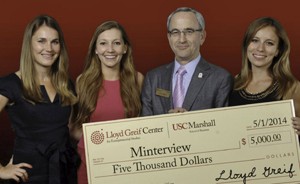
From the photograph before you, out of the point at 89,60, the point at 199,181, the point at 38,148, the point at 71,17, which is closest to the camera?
the point at 199,181

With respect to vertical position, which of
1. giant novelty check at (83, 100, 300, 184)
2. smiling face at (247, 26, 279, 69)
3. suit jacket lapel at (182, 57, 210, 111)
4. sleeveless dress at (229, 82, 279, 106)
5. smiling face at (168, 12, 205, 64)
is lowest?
giant novelty check at (83, 100, 300, 184)

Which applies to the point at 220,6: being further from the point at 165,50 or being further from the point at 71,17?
the point at 71,17

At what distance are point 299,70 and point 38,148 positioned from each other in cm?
215

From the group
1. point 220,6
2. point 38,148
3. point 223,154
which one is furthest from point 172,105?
point 220,6

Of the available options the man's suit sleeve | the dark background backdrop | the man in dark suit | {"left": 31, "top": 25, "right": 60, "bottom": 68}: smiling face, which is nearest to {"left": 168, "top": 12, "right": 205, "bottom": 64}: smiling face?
the man in dark suit

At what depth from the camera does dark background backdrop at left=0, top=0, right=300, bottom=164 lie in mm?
3865

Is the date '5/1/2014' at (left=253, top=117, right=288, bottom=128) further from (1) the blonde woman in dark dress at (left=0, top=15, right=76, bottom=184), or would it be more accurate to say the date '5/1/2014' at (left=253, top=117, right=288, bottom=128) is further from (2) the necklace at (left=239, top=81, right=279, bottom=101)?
(1) the blonde woman in dark dress at (left=0, top=15, right=76, bottom=184)

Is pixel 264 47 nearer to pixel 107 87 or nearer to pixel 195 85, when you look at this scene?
pixel 195 85

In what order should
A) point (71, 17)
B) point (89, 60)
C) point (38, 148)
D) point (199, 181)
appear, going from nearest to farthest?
1. point (199, 181)
2. point (38, 148)
3. point (89, 60)
4. point (71, 17)

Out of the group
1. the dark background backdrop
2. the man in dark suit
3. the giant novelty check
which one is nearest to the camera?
the giant novelty check

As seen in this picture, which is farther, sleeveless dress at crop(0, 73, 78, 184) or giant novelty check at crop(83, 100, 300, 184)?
sleeveless dress at crop(0, 73, 78, 184)

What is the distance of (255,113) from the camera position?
2711 millimetres

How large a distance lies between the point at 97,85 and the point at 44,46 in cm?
41

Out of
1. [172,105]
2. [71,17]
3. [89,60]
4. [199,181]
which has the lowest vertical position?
[199,181]
